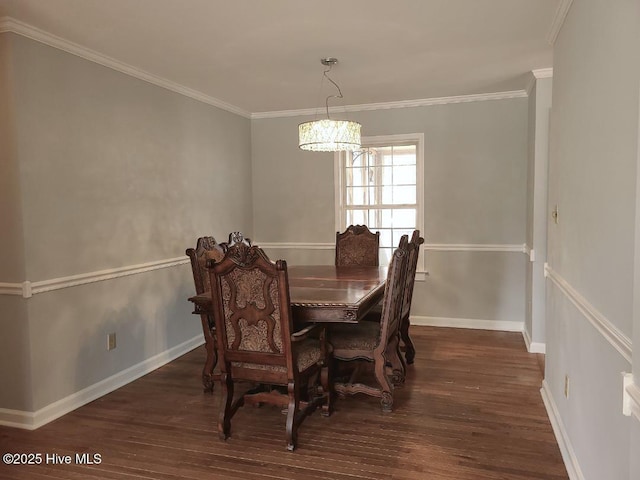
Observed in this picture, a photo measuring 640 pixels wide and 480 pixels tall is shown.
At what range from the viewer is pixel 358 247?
15.4 feet

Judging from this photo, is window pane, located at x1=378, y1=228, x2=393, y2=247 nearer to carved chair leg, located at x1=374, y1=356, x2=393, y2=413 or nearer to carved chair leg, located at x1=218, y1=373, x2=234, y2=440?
carved chair leg, located at x1=374, y1=356, x2=393, y2=413

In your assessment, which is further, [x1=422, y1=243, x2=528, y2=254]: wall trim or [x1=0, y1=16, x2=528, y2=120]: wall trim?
[x1=422, y1=243, x2=528, y2=254]: wall trim

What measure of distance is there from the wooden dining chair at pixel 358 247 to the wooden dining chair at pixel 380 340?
1353 mm

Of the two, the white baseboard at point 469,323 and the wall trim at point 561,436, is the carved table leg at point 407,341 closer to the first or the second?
the wall trim at point 561,436

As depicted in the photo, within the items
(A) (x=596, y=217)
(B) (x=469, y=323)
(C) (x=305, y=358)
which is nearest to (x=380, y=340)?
(C) (x=305, y=358)

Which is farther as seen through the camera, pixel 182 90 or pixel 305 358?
pixel 182 90

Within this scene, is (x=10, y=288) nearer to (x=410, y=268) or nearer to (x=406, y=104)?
(x=410, y=268)

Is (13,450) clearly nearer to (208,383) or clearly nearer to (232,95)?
(208,383)

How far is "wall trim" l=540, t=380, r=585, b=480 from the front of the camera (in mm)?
2271

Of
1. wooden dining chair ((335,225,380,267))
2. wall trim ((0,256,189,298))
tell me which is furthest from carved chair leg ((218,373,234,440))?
wooden dining chair ((335,225,380,267))

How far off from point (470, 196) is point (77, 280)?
147 inches

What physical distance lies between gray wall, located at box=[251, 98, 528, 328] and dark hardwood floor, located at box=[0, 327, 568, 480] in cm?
143

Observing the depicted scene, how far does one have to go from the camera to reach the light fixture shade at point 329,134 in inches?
143

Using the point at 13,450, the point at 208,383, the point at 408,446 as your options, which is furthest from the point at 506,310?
the point at 13,450
